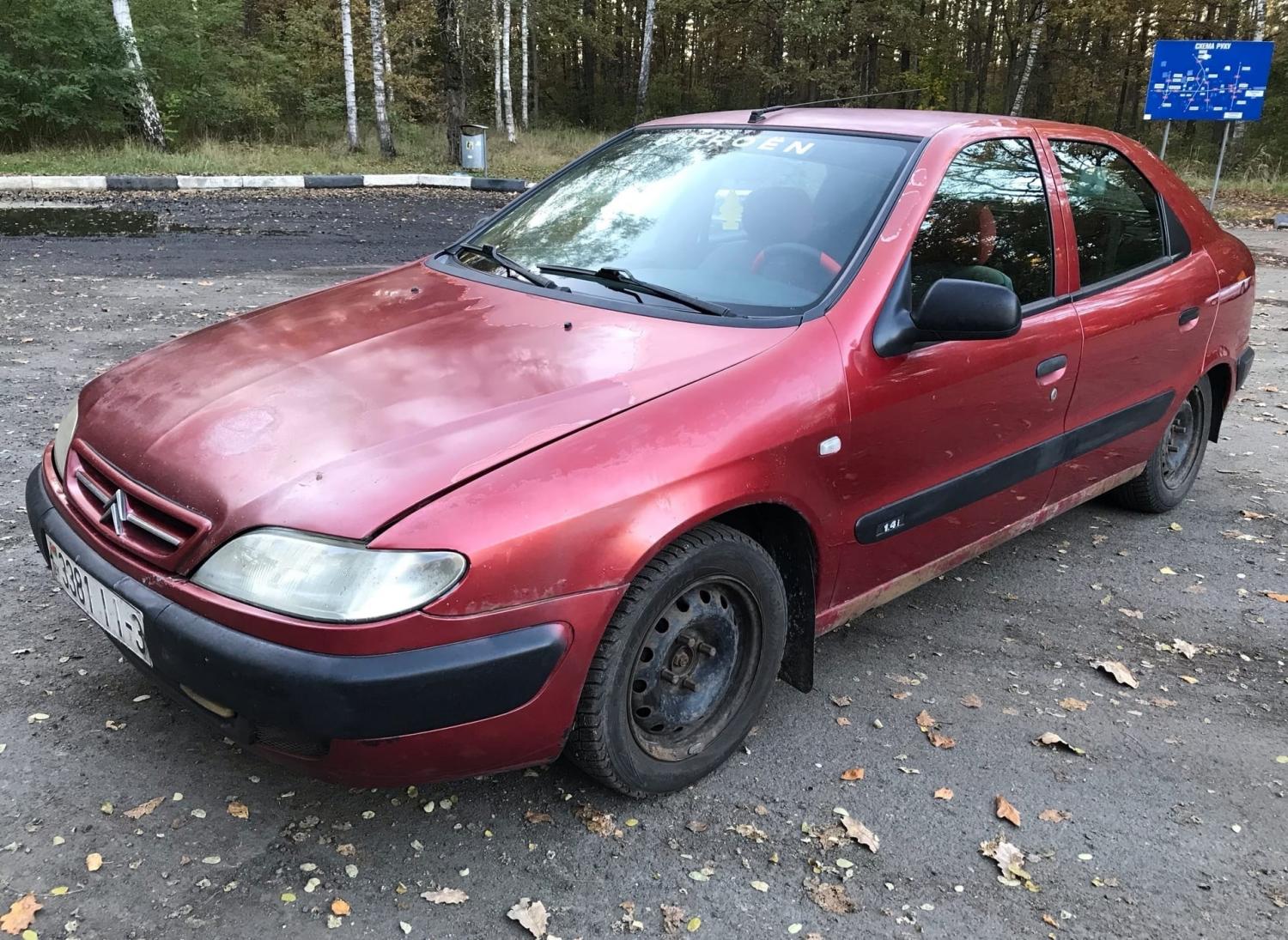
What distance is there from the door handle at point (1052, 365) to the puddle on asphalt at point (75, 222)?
1033 cm

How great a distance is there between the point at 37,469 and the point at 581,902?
74.6 inches

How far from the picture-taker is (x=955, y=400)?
2824mm

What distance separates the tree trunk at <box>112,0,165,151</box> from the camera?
18.5 meters

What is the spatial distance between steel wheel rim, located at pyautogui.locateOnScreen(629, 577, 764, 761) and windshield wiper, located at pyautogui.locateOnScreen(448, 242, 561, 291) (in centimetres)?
108

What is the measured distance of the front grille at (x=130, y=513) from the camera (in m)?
2.02

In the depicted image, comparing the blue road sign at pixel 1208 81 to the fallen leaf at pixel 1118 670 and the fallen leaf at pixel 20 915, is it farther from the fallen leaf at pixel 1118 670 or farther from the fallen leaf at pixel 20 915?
the fallen leaf at pixel 20 915

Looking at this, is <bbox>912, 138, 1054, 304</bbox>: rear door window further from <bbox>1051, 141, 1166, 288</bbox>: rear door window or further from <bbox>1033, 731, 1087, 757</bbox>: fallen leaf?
<bbox>1033, 731, 1087, 757</bbox>: fallen leaf

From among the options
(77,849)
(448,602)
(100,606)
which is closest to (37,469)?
(100,606)

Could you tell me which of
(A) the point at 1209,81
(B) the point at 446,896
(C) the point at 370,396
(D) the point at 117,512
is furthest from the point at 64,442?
(A) the point at 1209,81

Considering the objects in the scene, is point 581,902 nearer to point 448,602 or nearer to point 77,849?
point 448,602

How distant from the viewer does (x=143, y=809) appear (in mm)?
2305

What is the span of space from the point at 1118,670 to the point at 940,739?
80 cm

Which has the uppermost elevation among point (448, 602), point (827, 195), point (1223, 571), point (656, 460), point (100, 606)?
point (827, 195)

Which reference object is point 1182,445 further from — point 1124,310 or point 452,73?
point 452,73
